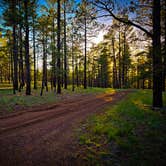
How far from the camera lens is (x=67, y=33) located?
2384 cm

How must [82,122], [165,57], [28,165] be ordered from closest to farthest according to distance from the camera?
[28,165]
[165,57]
[82,122]

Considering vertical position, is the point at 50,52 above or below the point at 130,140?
above

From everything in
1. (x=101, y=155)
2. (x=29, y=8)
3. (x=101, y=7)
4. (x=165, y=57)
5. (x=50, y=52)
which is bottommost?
(x=101, y=155)

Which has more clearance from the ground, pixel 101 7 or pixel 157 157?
pixel 101 7

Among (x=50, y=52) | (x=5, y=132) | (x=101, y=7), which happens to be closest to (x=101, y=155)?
(x=5, y=132)

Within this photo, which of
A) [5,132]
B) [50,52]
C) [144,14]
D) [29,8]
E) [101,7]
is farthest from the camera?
[50,52]

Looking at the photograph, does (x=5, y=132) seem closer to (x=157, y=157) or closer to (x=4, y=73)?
(x=157, y=157)

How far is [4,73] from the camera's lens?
5525 cm

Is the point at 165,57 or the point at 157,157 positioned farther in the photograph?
the point at 165,57

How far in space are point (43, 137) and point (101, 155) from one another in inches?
88.4

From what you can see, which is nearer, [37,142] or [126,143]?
[126,143]

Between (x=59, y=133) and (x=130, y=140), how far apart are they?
261 centimetres

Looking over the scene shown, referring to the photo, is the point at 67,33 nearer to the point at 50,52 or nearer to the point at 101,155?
the point at 50,52

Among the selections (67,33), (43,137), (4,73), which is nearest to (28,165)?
(43,137)
